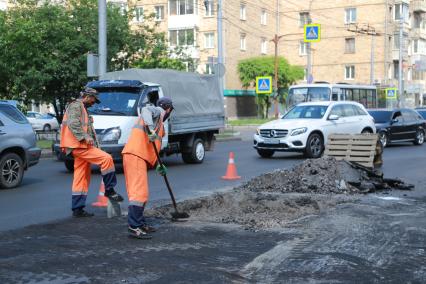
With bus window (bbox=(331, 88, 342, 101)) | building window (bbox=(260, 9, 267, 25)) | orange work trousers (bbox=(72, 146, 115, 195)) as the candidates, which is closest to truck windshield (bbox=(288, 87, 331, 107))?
bus window (bbox=(331, 88, 342, 101))

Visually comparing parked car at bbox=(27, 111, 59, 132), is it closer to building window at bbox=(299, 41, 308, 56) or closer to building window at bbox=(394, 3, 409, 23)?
building window at bbox=(299, 41, 308, 56)

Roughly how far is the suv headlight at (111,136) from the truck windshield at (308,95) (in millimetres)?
18306

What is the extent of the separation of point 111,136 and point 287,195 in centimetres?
510

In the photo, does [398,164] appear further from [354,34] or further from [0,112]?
[354,34]

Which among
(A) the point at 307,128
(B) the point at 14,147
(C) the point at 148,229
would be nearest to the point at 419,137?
(A) the point at 307,128

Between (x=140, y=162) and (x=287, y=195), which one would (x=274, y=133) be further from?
(x=140, y=162)

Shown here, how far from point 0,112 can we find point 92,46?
12.8 meters

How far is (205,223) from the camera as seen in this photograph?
8078mm

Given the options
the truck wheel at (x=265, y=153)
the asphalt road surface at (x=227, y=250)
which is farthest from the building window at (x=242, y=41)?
the asphalt road surface at (x=227, y=250)

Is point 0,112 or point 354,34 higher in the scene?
point 354,34

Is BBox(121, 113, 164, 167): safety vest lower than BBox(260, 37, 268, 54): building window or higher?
lower

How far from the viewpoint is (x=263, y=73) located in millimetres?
55688

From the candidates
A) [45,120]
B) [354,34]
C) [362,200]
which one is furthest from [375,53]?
[362,200]

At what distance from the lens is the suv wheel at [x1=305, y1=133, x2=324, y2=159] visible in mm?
17656
